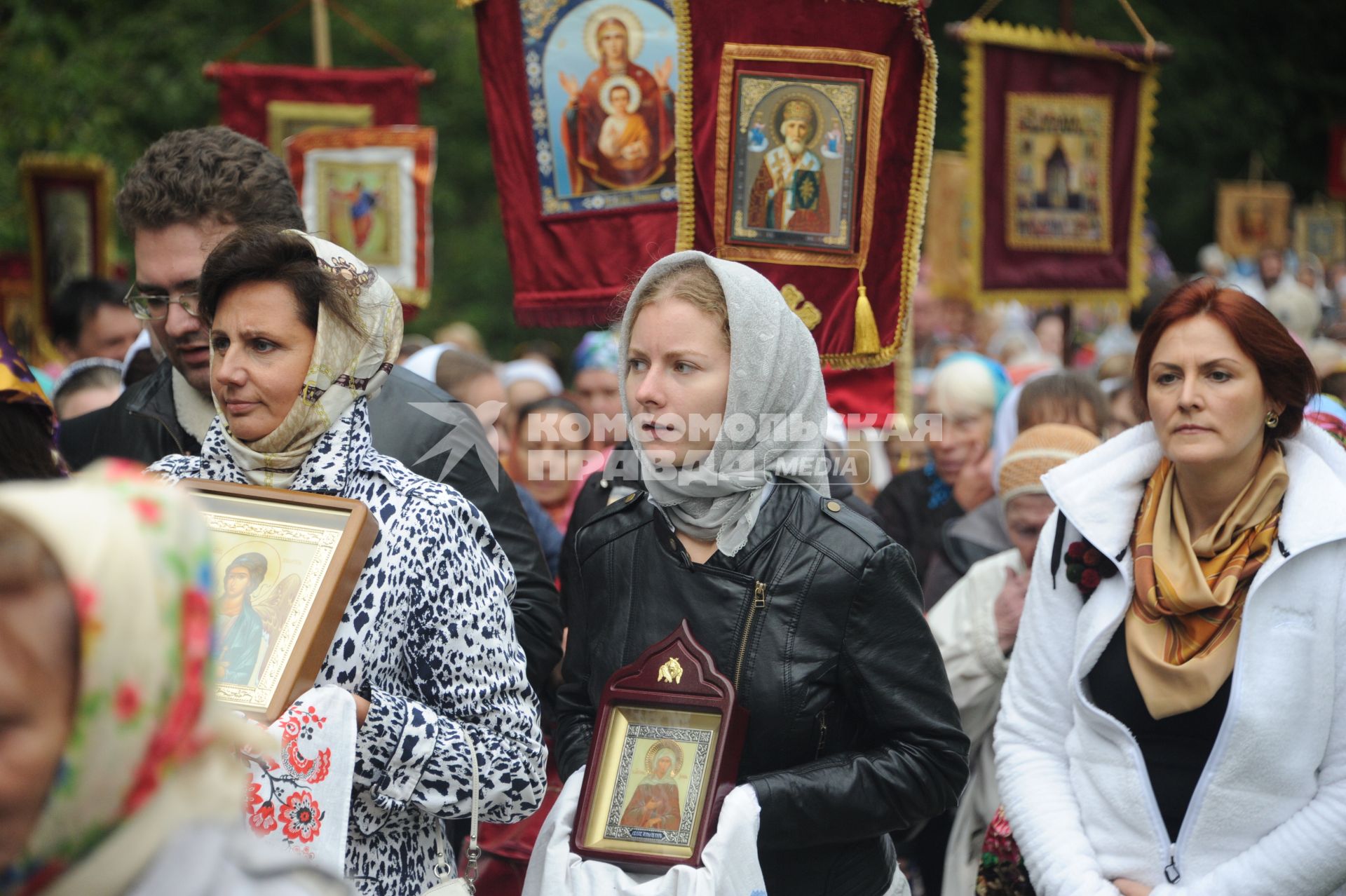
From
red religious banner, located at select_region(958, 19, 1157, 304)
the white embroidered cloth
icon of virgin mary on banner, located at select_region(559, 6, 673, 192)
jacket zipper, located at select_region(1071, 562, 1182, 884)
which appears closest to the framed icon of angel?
the white embroidered cloth

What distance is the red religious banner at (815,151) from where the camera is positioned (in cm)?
403

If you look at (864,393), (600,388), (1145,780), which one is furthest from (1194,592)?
(600,388)

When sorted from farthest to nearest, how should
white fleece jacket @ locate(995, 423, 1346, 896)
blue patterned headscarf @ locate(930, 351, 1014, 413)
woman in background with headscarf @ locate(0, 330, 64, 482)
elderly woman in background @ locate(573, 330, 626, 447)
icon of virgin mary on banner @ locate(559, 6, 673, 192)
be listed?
1. elderly woman in background @ locate(573, 330, 626, 447)
2. blue patterned headscarf @ locate(930, 351, 1014, 413)
3. icon of virgin mary on banner @ locate(559, 6, 673, 192)
4. white fleece jacket @ locate(995, 423, 1346, 896)
5. woman in background with headscarf @ locate(0, 330, 64, 482)

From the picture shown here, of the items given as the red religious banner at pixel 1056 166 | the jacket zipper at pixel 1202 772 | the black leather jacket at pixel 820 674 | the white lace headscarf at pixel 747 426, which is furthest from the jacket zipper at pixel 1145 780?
the red religious banner at pixel 1056 166

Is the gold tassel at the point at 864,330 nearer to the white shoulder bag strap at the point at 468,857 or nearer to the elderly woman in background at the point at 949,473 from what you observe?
the elderly woman in background at the point at 949,473

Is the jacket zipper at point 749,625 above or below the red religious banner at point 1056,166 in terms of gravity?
below

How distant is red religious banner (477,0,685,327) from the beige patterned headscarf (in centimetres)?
176

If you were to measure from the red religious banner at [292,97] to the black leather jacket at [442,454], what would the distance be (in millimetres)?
5105

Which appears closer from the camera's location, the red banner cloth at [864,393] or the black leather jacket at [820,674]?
the black leather jacket at [820,674]

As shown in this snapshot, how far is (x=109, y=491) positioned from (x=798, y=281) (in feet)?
9.53

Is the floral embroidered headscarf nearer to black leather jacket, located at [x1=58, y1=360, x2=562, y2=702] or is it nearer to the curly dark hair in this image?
black leather jacket, located at [x1=58, y1=360, x2=562, y2=702]

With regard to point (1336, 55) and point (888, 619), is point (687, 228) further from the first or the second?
point (1336, 55)

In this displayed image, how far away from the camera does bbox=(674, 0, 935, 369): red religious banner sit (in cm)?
403

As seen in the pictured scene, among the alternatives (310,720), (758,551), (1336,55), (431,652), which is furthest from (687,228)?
(1336,55)
